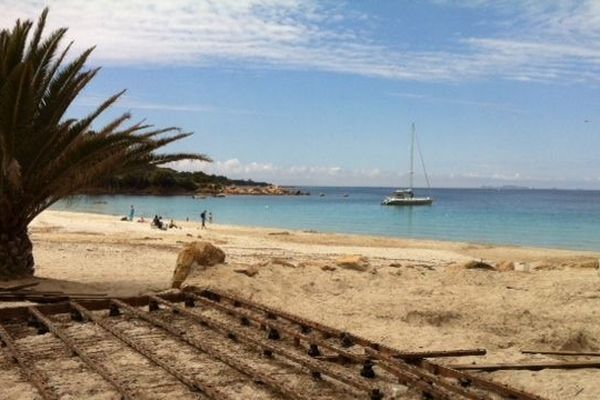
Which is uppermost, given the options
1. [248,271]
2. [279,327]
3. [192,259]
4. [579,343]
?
[192,259]

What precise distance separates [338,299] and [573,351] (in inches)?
151

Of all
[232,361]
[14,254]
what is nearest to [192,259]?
[14,254]

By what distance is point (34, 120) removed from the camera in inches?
444

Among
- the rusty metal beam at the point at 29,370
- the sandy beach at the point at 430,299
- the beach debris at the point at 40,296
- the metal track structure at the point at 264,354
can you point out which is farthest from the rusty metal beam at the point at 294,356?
the rusty metal beam at the point at 29,370

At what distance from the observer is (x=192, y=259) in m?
11.5

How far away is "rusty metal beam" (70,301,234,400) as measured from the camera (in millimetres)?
5226

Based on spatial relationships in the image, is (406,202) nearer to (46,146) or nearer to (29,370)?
(46,146)

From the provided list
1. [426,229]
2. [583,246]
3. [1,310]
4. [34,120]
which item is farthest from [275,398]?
[426,229]

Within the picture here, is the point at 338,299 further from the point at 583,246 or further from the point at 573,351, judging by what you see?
the point at 583,246

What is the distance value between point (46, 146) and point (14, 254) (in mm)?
2068

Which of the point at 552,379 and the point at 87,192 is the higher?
the point at 87,192

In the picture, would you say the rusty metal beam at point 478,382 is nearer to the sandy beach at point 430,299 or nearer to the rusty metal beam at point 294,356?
the sandy beach at point 430,299

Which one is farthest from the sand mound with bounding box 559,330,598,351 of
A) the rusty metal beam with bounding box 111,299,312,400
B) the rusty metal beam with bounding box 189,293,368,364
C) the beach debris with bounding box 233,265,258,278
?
the beach debris with bounding box 233,265,258,278

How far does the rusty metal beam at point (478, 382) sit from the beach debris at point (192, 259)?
18.9 feet
